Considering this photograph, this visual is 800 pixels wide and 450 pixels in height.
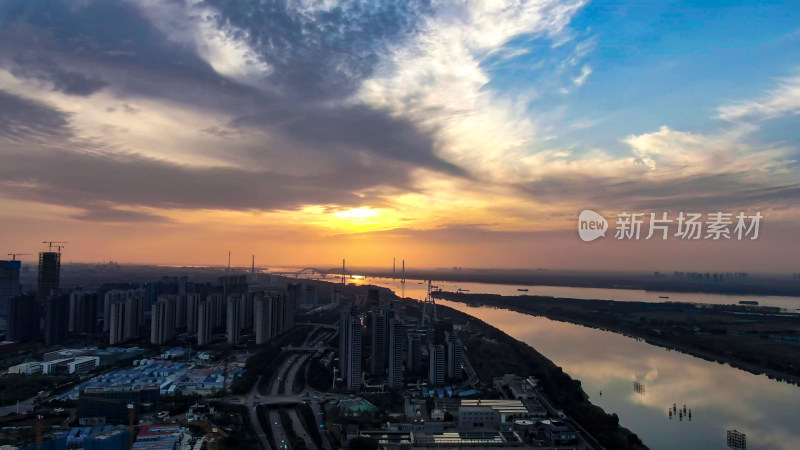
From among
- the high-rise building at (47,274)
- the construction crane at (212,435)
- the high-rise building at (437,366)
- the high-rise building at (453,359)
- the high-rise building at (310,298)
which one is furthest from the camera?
the high-rise building at (310,298)

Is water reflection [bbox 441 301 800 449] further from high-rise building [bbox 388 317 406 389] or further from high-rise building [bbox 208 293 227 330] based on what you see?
high-rise building [bbox 208 293 227 330]

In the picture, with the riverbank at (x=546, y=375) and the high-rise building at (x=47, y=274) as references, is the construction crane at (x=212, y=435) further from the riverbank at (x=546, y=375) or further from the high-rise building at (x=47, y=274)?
the high-rise building at (x=47, y=274)

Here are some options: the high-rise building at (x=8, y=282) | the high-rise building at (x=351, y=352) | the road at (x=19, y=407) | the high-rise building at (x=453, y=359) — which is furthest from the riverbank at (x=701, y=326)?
the high-rise building at (x=8, y=282)

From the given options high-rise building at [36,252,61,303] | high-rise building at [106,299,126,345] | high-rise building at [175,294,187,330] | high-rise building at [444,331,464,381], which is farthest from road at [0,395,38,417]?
high-rise building at [36,252,61,303]

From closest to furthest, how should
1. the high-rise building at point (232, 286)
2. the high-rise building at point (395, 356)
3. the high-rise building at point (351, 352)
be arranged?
the high-rise building at point (351, 352) → the high-rise building at point (395, 356) → the high-rise building at point (232, 286)

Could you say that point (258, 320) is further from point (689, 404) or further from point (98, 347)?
point (689, 404)
